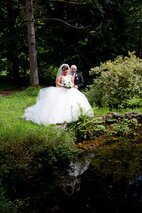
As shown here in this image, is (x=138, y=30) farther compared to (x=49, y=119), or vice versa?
(x=138, y=30)

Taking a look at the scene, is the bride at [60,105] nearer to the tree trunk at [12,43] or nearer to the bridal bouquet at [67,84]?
the bridal bouquet at [67,84]

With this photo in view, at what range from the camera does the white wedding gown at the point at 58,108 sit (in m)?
13.2

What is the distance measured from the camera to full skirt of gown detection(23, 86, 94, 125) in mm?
13242

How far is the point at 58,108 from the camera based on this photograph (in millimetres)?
13516

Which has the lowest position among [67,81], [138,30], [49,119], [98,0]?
[49,119]

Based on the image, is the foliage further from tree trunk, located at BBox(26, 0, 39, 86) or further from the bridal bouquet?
tree trunk, located at BBox(26, 0, 39, 86)

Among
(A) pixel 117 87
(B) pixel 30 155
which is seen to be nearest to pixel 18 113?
(A) pixel 117 87

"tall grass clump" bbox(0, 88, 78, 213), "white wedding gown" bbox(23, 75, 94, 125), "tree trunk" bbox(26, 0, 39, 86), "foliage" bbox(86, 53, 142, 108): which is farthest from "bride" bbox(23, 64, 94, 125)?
"tree trunk" bbox(26, 0, 39, 86)

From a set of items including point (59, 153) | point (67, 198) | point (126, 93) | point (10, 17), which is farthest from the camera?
point (10, 17)

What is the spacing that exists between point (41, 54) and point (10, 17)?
145 inches

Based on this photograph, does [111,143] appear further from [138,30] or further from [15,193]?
[138,30]

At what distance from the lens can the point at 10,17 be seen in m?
27.0

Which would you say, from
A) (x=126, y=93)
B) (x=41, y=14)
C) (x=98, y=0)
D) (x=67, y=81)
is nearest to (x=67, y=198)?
(x=67, y=81)

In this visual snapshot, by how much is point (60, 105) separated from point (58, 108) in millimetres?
132
